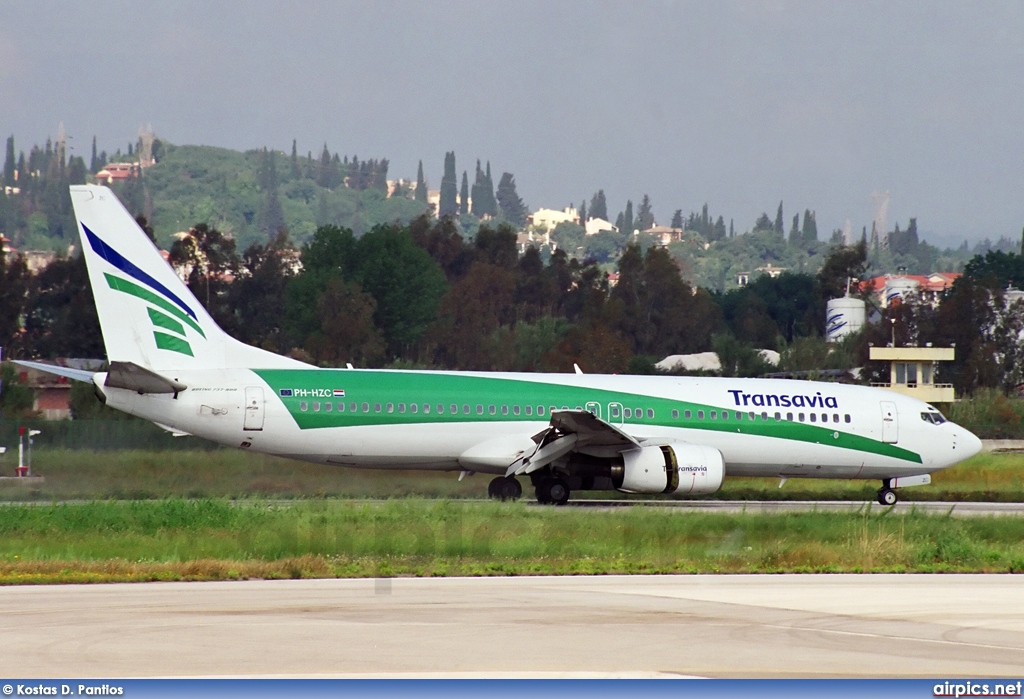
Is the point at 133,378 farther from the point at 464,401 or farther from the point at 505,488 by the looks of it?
the point at 505,488

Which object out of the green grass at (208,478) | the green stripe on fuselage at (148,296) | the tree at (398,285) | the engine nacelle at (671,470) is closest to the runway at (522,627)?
the engine nacelle at (671,470)

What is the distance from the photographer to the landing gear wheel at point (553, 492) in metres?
28.0

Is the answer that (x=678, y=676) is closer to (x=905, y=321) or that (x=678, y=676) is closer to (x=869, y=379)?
(x=869, y=379)

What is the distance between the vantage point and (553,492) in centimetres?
2811

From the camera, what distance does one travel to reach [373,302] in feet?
279

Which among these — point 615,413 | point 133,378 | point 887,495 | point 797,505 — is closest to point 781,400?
point 797,505

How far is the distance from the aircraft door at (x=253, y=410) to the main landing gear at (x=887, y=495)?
13182 millimetres

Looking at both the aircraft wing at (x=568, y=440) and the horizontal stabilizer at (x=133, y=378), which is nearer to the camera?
the horizontal stabilizer at (x=133, y=378)

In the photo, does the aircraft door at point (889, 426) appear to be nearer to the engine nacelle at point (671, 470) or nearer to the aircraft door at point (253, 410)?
the engine nacelle at point (671, 470)

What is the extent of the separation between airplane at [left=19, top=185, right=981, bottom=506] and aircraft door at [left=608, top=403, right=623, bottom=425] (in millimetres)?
27

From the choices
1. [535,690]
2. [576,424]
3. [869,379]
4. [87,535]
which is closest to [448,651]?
[535,690]

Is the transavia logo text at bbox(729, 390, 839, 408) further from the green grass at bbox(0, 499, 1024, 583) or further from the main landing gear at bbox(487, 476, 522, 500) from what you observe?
the green grass at bbox(0, 499, 1024, 583)

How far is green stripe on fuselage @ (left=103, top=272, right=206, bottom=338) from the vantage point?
26.7m

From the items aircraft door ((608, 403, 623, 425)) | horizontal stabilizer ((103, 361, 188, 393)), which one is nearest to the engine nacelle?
aircraft door ((608, 403, 623, 425))
